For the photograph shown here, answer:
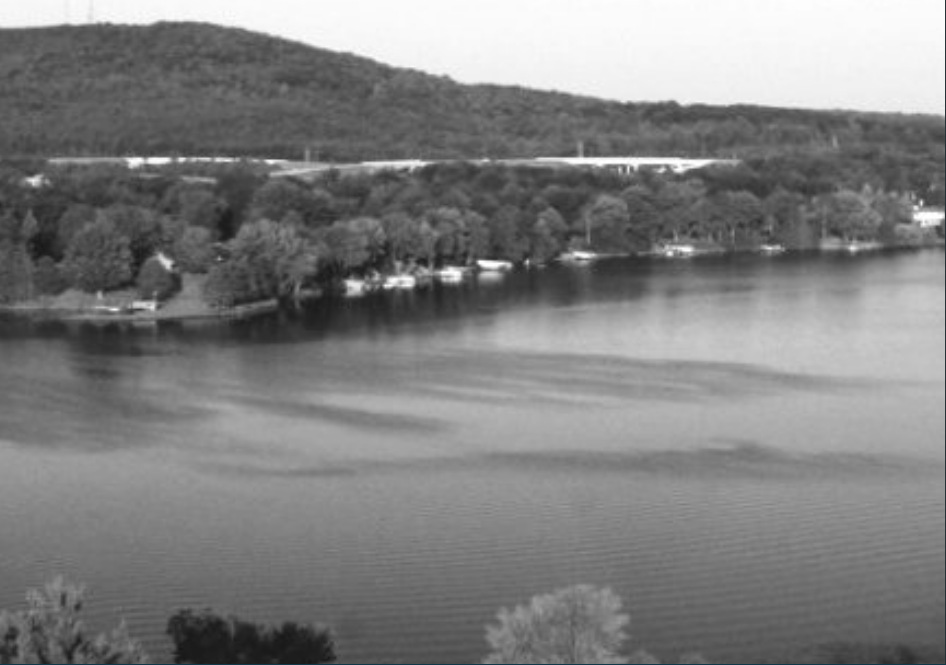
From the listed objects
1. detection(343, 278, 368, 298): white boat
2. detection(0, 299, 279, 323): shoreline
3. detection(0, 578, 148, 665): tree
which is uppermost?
detection(343, 278, 368, 298): white boat

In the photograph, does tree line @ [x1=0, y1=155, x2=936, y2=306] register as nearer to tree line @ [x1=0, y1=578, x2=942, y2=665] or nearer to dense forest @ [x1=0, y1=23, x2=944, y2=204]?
dense forest @ [x1=0, y1=23, x2=944, y2=204]

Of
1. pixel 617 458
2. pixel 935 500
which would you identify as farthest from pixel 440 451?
pixel 935 500

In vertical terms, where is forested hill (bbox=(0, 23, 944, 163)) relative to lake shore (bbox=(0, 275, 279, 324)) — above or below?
above

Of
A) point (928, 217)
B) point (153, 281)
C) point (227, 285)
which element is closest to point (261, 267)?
point (227, 285)

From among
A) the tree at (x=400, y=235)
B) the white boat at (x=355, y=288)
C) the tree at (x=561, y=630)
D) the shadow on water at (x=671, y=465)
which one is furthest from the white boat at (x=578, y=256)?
the tree at (x=561, y=630)

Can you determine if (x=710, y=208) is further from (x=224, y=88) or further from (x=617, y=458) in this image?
(x=617, y=458)

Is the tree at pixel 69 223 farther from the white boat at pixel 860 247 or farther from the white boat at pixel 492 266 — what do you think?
the white boat at pixel 860 247

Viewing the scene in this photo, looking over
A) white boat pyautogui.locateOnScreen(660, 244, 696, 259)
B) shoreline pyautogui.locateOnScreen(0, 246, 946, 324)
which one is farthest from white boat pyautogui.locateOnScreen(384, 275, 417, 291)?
white boat pyautogui.locateOnScreen(660, 244, 696, 259)
